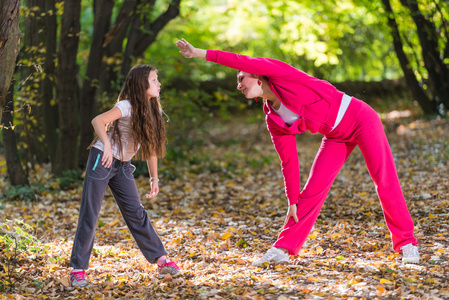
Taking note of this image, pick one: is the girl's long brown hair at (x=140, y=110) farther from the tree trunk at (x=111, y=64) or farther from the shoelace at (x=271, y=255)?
the tree trunk at (x=111, y=64)

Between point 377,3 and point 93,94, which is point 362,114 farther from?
point 377,3

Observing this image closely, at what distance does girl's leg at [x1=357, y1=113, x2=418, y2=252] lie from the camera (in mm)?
3775

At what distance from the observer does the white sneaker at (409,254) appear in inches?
149

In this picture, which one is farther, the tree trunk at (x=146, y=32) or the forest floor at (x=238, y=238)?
the tree trunk at (x=146, y=32)

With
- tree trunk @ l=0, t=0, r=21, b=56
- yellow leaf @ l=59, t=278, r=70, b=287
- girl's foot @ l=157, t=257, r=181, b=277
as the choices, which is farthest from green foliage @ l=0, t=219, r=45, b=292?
tree trunk @ l=0, t=0, r=21, b=56

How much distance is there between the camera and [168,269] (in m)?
3.90

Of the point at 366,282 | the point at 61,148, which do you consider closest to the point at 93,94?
the point at 61,148

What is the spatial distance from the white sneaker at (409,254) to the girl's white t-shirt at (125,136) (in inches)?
85.5

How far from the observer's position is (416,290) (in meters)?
3.25

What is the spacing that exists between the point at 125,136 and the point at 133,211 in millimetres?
570

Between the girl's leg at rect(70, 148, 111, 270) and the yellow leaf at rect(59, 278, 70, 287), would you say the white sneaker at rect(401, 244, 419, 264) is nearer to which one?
the girl's leg at rect(70, 148, 111, 270)

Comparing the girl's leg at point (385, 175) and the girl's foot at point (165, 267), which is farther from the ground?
the girl's leg at point (385, 175)

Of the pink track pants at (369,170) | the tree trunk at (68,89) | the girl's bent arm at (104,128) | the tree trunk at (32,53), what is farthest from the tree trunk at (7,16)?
the tree trunk at (68,89)

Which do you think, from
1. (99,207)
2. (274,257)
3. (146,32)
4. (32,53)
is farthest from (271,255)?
(146,32)
